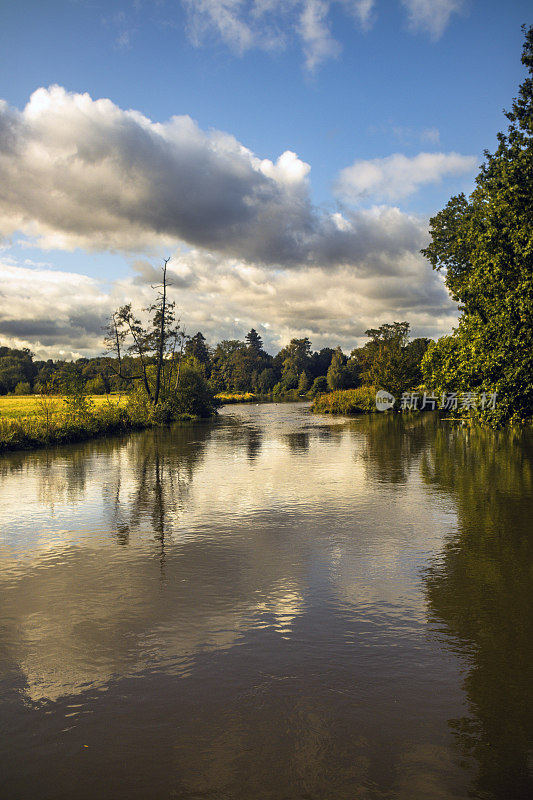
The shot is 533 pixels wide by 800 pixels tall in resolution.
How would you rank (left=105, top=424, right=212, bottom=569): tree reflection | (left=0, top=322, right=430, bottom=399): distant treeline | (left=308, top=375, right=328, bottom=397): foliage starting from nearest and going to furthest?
1. (left=105, top=424, right=212, bottom=569): tree reflection
2. (left=0, top=322, right=430, bottom=399): distant treeline
3. (left=308, top=375, right=328, bottom=397): foliage

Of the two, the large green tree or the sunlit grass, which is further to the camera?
the sunlit grass

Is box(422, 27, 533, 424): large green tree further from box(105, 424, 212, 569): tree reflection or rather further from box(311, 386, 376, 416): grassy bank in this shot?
box(311, 386, 376, 416): grassy bank

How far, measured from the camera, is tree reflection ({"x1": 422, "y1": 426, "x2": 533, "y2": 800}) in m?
3.83

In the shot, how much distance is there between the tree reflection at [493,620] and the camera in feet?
12.6

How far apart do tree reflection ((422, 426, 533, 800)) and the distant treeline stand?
2417cm

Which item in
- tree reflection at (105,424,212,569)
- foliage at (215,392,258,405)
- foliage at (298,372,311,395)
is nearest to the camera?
tree reflection at (105,424,212,569)

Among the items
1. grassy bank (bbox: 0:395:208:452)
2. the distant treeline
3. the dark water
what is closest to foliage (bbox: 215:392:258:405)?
the distant treeline

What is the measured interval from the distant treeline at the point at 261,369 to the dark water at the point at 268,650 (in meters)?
22.0

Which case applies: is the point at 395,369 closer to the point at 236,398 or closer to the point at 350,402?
the point at 350,402

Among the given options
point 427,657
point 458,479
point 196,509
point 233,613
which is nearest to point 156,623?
point 233,613

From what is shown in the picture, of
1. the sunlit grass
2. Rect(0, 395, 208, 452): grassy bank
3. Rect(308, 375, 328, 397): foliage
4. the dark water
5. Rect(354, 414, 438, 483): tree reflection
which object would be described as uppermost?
Rect(308, 375, 328, 397): foliage

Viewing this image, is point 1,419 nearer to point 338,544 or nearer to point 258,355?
point 338,544

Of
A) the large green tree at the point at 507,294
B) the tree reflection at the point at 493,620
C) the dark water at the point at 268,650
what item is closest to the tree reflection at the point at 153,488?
the dark water at the point at 268,650

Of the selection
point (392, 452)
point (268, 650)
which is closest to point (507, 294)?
point (392, 452)
